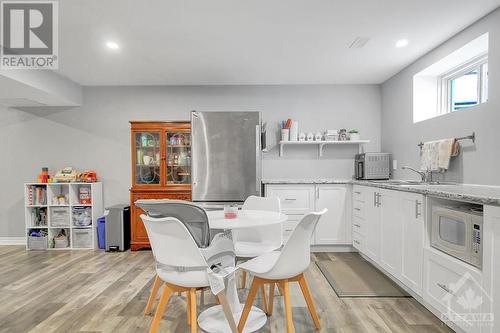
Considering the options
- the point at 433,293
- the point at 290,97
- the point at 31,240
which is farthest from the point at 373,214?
the point at 31,240

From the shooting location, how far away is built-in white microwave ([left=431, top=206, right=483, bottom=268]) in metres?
1.64

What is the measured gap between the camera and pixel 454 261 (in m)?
1.77

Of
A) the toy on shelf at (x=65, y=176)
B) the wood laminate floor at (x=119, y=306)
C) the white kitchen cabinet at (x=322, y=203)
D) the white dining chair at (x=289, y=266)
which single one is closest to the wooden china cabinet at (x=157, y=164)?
the wood laminate floor at (x=119, y=306)

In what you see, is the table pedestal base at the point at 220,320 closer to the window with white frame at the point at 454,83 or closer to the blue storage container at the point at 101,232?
the blue storage container at the point at 101,232

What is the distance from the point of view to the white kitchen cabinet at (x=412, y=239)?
7.04 ft

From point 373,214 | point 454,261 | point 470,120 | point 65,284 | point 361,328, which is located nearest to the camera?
point 454,261

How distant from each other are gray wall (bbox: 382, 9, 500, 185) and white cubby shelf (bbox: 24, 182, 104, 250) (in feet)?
14.3

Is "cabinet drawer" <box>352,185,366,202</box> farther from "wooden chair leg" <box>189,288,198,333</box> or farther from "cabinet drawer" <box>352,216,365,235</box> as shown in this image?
"wooden chair leg" <box>189,288,198,333</box>

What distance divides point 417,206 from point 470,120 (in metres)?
1.02

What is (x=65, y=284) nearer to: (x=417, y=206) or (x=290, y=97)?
(x=417, y=206)

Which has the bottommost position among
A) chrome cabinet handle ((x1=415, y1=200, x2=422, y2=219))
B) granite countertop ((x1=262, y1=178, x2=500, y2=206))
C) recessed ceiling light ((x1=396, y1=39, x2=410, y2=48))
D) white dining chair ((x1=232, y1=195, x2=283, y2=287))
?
white dining chair ((x1=232, y1=195, x2=283, y2=287))

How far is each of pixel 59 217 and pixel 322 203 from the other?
3.70 m

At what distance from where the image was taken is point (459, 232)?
1786 mm

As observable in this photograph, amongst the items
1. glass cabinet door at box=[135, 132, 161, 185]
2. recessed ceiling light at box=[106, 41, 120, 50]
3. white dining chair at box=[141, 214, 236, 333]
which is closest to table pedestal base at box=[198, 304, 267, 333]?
white dining chair at box=[141, 214, 236, 333]
